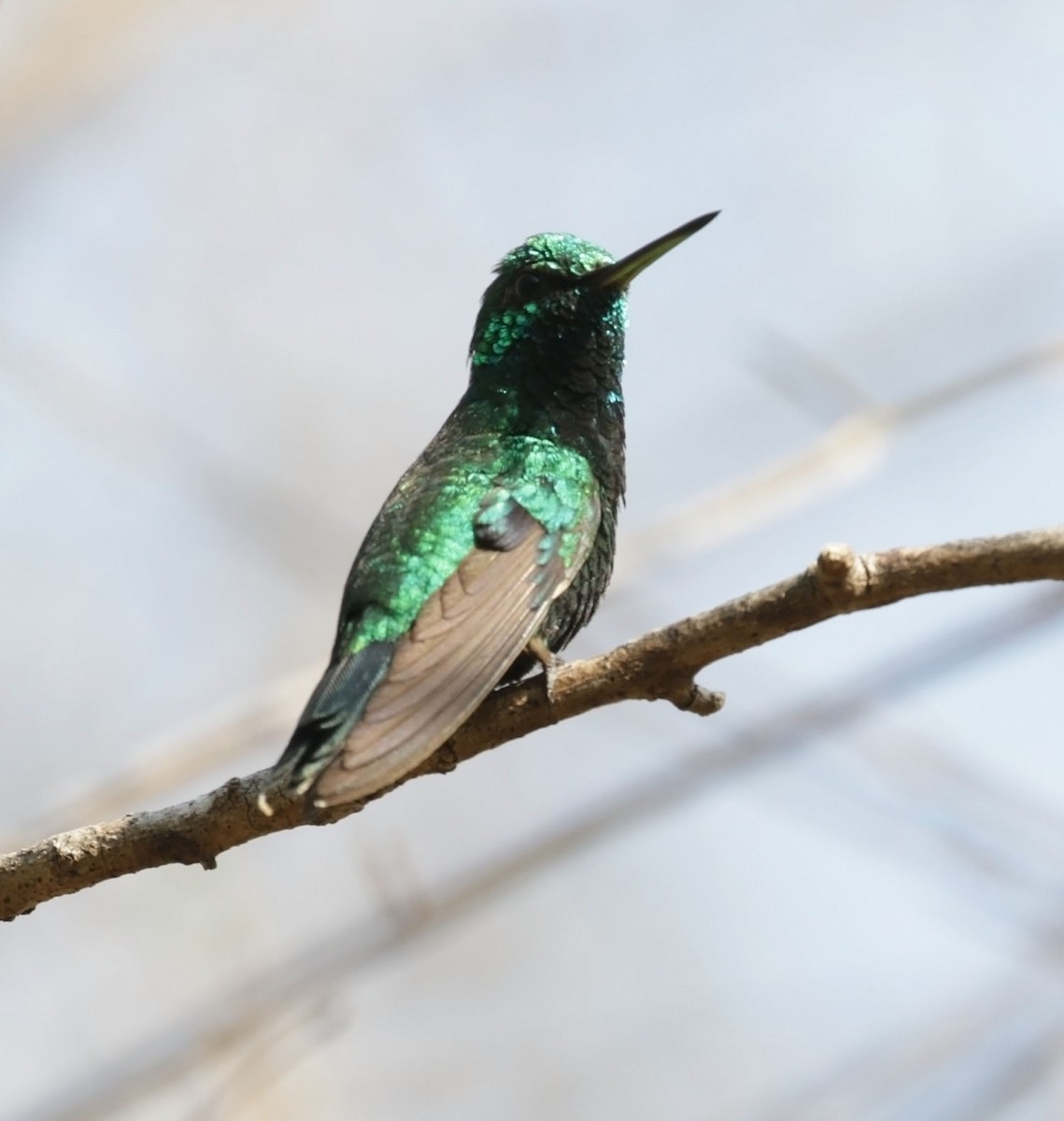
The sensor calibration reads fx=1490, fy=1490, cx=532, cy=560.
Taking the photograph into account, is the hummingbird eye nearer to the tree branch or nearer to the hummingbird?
the hummingbird

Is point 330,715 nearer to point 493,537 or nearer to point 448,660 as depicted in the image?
point 448,660

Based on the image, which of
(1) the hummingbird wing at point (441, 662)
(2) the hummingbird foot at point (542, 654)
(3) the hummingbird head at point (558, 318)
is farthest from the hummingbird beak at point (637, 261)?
(2) the hummingbird foot at point (542, 654)

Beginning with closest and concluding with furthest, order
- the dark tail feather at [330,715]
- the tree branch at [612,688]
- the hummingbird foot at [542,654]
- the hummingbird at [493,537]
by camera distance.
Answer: the tree branch at [612,688] → the dark tail feather at [330,715] → the hummingbird at [493,537] → the hummingbird foot at [542,654]

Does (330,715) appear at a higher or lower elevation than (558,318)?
lower

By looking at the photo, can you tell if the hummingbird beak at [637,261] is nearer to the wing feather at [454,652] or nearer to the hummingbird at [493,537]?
the hummingbird at [493,537]

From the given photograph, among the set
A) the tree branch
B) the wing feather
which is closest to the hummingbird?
the wing feather

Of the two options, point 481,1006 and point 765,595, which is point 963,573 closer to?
point 765,595

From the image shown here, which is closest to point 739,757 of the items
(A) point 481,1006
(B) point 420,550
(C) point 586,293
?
(B) point 420,550

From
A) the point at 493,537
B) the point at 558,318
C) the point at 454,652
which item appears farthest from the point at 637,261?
the point at 454,652
